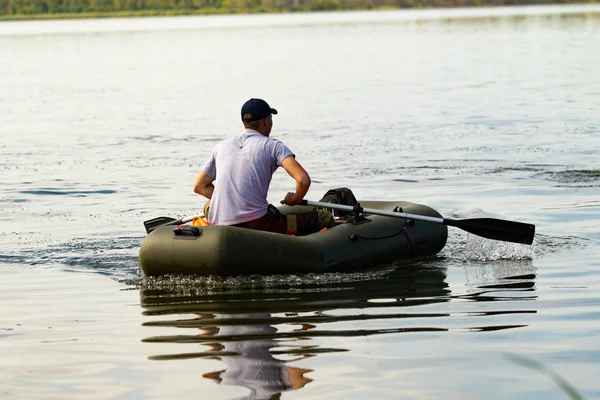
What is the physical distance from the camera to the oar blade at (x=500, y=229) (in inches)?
368

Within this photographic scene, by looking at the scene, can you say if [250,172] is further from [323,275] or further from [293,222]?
[323,275]

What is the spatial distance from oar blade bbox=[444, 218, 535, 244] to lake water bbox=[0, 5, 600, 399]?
0.24 metres

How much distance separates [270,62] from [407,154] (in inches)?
1087

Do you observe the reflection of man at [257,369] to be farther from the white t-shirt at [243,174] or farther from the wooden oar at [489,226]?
the wooden oar at [489,226]

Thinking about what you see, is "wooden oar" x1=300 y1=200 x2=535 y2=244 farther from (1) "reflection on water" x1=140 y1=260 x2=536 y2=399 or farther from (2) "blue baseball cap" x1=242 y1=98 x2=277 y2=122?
(2) "blue baseball cap" x1=242 y1=98 x2=277 y2=122

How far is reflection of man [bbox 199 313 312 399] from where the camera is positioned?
581 cm

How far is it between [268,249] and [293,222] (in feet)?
1.89

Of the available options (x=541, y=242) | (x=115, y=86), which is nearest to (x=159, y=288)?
(x=541, y=242)

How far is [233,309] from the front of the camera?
310 inches

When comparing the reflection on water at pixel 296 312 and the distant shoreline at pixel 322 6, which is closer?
the reflection on water at pixel 296 312

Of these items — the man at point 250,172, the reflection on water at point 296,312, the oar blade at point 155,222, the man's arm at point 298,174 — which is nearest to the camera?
the reflection on water at point 296,312

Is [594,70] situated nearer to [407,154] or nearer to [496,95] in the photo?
[496,95]

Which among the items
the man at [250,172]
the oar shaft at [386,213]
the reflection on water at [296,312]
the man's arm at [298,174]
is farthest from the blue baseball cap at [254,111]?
the reflection on water at [296,312]

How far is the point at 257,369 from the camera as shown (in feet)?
20.2
